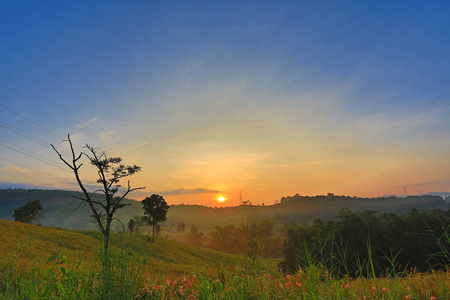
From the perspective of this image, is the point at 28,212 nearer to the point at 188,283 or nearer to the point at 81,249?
the point at 81,249

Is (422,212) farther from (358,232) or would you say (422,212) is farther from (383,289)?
(383,289)

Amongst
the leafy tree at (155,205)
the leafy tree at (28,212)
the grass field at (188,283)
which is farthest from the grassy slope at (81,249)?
the leafy tree at (28,212)

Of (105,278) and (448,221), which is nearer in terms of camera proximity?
(105,278)

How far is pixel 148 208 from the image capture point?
78.8 m

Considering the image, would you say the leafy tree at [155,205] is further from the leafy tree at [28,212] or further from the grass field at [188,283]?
the grass field at [188,283]

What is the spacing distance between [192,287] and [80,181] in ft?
73.0

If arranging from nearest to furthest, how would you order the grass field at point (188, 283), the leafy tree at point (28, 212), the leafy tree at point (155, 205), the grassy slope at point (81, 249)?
1. the grass field at point (188, 283)
2. the grassy slope at point (81, 249)
3. the leafy tree at point (155, 205)
4. the leafy tree at point (28, 212)

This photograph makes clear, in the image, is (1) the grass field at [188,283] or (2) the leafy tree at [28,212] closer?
(1) the grass field at [188,283]

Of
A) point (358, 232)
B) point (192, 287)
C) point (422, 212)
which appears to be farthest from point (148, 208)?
point (192, 287)

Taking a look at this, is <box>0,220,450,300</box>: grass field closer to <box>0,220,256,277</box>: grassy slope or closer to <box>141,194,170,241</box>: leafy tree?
<box>0,220,256,277</box>: grassy slope

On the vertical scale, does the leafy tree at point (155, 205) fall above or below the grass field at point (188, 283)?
above

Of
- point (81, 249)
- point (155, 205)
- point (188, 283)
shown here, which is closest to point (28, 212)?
point (155, 205)

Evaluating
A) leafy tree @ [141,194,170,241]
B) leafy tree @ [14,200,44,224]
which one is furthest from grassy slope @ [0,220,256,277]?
leafy tree @ [14,200,44,224]

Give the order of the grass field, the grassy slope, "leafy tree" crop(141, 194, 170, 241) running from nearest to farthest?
the grass field → the grassy slope → "leafy tree" crop(141, 194, 170, 241)
